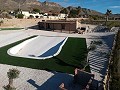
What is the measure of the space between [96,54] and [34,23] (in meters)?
34.4

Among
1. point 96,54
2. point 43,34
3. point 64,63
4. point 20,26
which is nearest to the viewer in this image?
point 64,63

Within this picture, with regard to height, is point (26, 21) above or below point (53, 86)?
above

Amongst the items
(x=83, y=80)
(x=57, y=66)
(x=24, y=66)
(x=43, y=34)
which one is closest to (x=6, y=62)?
(x=24, y=66)

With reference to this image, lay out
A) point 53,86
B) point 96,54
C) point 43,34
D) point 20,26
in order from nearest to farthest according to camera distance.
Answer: point 53,86 < point 96,54 < point 43,34 < point 20,26

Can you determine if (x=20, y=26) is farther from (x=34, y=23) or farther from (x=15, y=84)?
(x=15, y=84)

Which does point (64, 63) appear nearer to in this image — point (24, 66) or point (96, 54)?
point (24, 66)

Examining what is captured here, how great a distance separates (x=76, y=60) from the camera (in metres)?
19.1

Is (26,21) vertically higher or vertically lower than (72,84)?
higher

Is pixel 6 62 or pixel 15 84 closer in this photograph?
A: pixel 15 84

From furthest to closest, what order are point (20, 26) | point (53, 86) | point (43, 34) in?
point (20, 26), point (43, 34), point (53, 86)

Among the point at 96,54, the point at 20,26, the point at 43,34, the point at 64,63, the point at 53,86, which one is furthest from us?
the point at 20,26

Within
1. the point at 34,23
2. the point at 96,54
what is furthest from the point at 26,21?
the point at 96,54

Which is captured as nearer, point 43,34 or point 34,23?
point 43,34

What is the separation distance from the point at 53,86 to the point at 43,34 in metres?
26.8
